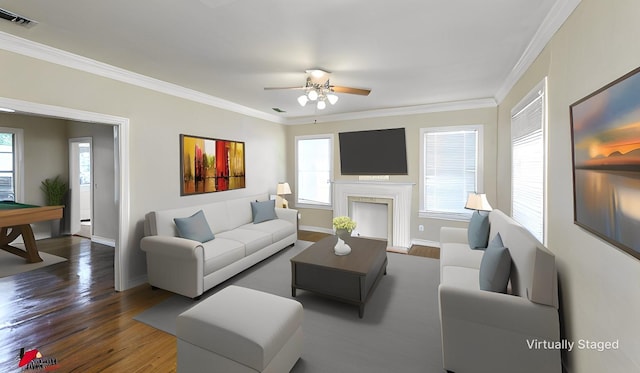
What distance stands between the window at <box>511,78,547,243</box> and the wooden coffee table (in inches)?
64.7

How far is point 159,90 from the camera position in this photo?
11.7ft

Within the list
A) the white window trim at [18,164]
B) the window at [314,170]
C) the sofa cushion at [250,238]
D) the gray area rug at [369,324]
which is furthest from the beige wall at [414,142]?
the white window trim at [18,164]

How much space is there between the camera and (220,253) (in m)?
3.16

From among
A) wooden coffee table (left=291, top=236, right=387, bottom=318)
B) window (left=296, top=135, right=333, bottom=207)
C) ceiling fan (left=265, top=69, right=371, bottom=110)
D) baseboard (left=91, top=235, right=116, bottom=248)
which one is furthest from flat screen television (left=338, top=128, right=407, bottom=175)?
baseboard (left=91, top=235, right=116, bottom=248)

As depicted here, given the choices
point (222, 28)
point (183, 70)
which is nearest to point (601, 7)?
point (222, 28)

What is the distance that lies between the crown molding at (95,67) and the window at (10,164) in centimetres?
398

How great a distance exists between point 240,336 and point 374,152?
174 inches

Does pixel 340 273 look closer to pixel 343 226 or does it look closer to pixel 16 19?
pixel 343 226

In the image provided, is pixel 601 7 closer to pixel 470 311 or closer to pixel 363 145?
pixel 470 311

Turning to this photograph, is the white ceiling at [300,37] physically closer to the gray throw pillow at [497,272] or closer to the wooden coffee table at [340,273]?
the gray throw pillow at [497,272]

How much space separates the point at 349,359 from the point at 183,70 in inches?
140

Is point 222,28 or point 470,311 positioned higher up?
point 222,28

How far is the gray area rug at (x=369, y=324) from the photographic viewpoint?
1.99 metres

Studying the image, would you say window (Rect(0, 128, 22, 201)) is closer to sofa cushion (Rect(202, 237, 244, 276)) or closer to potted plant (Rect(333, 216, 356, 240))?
sofa cushion (Rect(202, 237, 244, 276))
